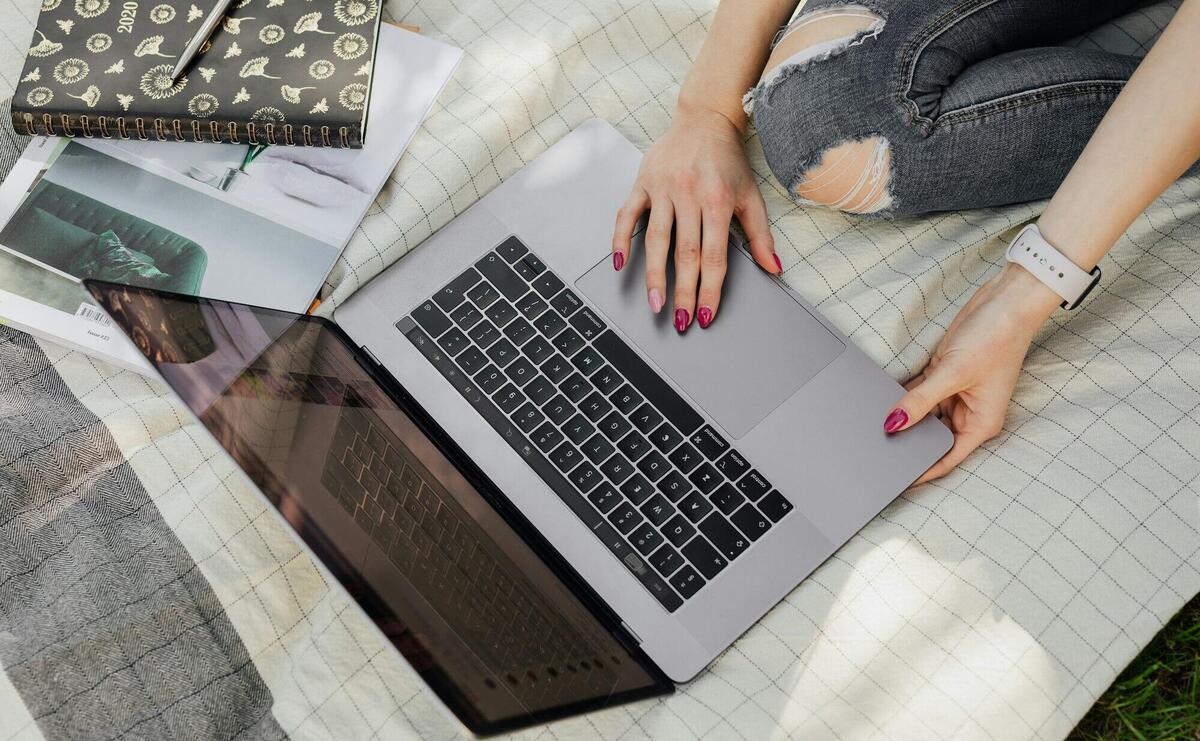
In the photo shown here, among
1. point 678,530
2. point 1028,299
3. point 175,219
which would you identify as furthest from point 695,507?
point 175,219

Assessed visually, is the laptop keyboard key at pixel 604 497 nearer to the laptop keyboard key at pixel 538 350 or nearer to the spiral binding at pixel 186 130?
the laptop keyboard key at pixel 538 350

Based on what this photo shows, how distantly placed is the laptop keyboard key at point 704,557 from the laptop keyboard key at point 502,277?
298 millimetres

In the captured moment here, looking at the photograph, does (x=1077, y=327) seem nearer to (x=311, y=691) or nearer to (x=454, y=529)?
(x=454, y=529)

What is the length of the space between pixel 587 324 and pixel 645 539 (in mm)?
219

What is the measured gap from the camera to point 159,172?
98 centimetres

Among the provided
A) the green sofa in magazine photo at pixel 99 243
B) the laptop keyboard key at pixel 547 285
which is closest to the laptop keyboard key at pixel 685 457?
the laptop keyboard key at pixel 547 285

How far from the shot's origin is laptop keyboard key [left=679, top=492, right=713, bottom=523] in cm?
80

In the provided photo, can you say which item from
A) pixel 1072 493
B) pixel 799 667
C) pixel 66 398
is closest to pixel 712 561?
pixel 799 667

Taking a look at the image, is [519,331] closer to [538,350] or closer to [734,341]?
[538,350]

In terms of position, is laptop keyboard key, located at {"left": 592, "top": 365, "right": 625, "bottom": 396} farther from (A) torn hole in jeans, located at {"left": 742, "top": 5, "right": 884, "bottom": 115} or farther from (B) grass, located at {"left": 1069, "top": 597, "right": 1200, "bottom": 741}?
(B) grass, located at {"left": 1069, "top": 597, "right": 1200, "bottom": 741}

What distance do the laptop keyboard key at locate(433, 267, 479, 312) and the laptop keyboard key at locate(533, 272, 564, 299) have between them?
0.20 ft

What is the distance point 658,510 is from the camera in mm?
Result: 807

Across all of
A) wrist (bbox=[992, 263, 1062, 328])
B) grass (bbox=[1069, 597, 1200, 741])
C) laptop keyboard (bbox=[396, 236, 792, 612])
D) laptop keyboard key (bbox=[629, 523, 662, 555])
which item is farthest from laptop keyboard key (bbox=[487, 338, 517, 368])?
grass (bbox=[1069, 597, 1200, 741])

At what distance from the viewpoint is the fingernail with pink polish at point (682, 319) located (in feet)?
2.84
